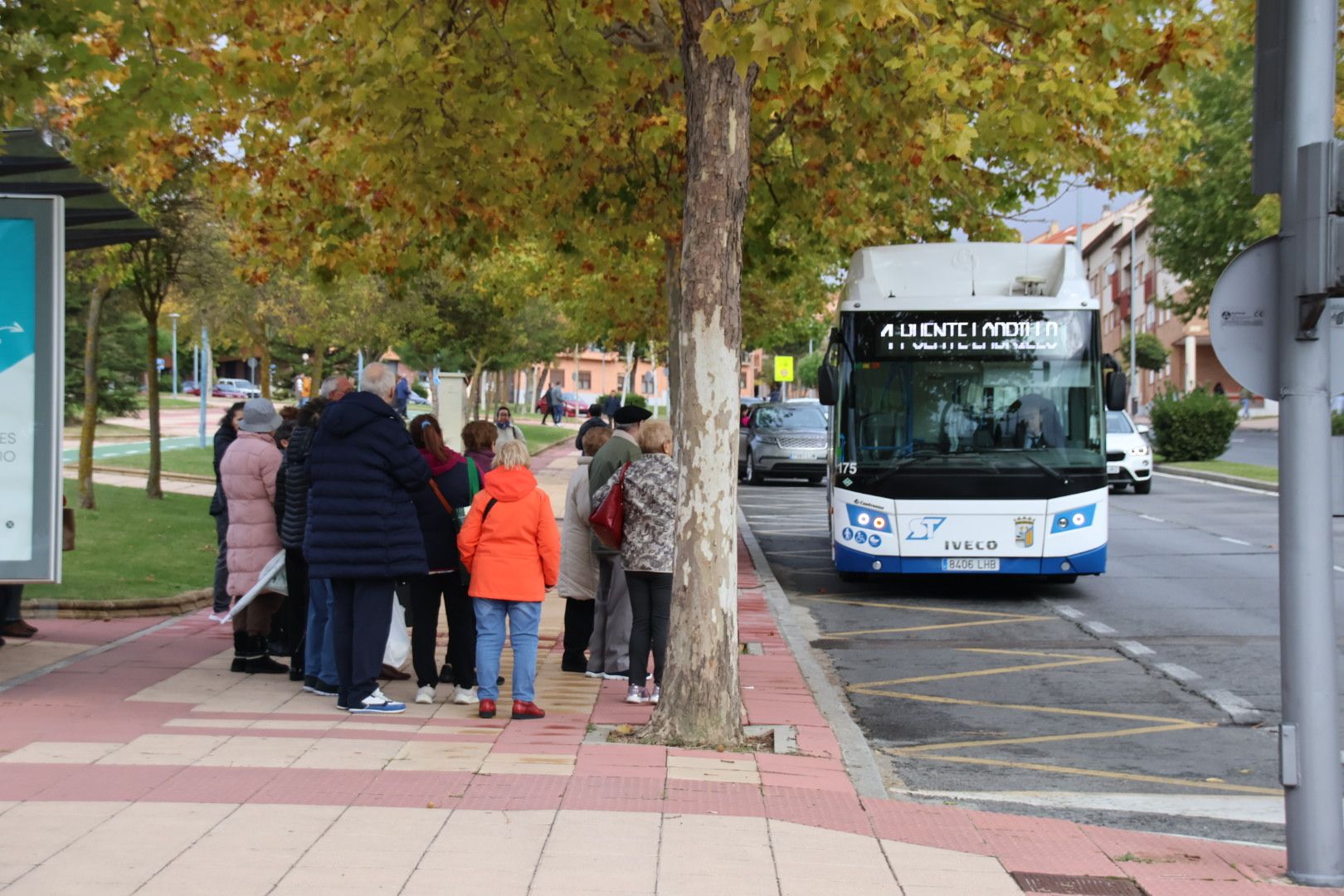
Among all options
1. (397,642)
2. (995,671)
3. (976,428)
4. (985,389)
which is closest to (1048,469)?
(976,428)

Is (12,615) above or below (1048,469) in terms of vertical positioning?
below

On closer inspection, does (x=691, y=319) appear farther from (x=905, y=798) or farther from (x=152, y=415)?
(x=152, y=415)

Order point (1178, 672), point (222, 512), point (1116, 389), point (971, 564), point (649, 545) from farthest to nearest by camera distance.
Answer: point (971, 564) → point (1116, 389) → point (222, 512) → point (1178, 672) → point (649, 545)

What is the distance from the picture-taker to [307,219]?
15398mm

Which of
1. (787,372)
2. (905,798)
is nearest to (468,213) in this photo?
(905,798)

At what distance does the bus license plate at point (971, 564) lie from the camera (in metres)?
14.8

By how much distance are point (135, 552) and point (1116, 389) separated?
9.68 meters

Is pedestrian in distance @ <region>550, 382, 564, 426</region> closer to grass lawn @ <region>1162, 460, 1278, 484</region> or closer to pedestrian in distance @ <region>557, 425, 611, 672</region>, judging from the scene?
grass lawn @ <region>1162, 460, 1278, 484</region>

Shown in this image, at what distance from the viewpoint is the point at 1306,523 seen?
585 centimetres

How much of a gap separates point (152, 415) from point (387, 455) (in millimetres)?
14807

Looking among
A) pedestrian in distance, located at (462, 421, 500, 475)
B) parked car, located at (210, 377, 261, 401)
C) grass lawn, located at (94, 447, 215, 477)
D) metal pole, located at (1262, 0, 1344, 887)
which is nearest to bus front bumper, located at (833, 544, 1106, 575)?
pedestrian in distance, located at (462, 421, 500, 475)

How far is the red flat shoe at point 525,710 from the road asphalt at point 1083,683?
6.29 ft

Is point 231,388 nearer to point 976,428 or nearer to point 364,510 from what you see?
point 976,428

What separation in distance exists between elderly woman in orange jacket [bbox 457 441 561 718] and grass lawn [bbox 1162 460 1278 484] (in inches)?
991
